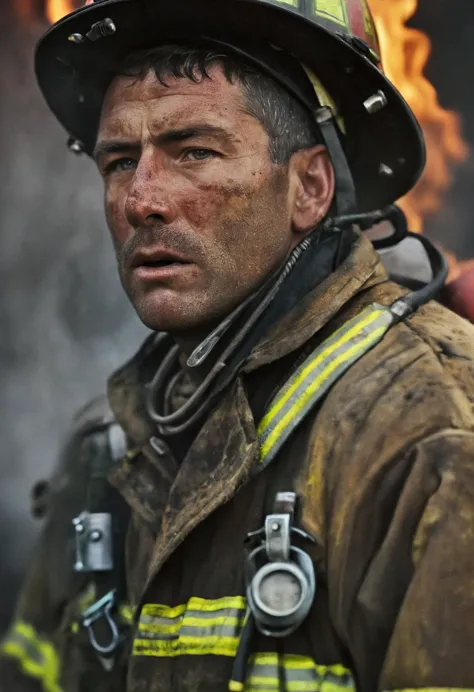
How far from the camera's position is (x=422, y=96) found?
12.1 feet

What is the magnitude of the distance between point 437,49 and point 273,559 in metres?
2.49

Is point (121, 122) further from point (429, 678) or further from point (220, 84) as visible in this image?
point (429, 678)

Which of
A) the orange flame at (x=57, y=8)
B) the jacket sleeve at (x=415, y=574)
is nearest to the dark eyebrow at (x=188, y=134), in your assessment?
the jacket sleeve at (x=415, y=574)

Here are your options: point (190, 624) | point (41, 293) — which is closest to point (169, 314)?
point (190, 624)

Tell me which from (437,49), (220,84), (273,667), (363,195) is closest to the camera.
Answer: (273,667)

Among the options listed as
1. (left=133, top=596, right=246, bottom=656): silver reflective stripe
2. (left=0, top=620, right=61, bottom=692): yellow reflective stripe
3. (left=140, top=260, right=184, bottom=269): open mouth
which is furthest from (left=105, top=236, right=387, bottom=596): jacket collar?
(left=0, top=620, right=61, bottom=692): yellow reflective stripe

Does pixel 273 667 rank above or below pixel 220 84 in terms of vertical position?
below

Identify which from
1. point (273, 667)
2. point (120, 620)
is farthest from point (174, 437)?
point (273, 667)

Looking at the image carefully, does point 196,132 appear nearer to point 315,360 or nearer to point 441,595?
point 315,360

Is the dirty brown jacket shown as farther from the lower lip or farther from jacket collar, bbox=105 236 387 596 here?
the lower lip

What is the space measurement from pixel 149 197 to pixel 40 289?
1.65 metres

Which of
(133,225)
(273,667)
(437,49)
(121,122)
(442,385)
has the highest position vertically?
(437,49)

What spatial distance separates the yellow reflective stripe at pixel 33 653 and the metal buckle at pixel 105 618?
14.8 inches

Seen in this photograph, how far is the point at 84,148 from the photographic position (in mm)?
3207
